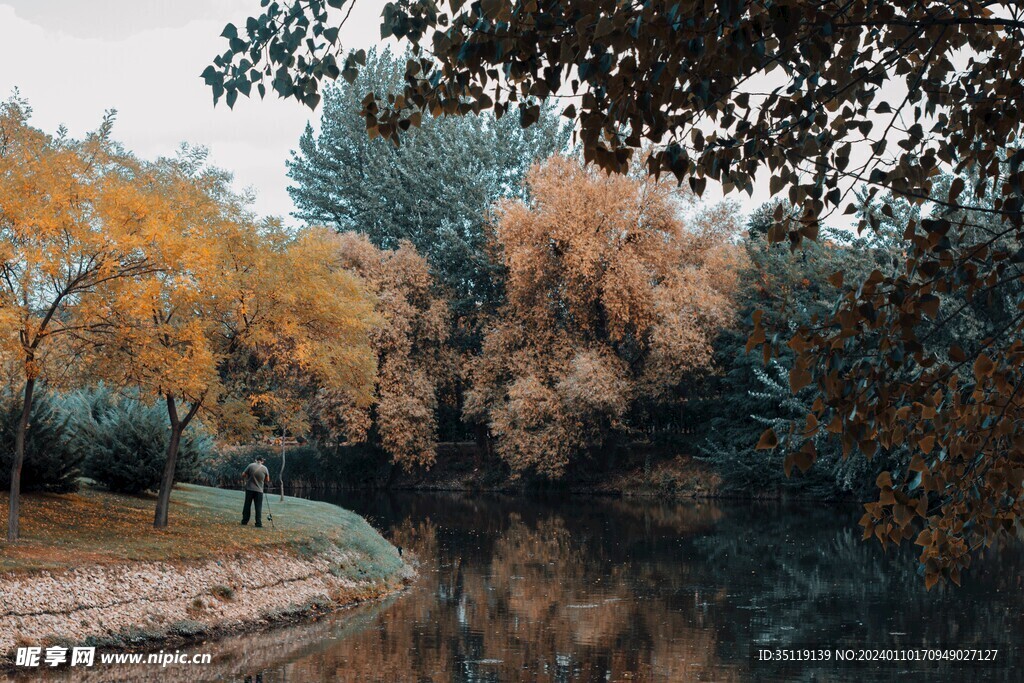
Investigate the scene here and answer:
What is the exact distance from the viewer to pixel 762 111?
4.86 meters

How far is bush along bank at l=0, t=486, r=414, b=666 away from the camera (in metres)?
12.9

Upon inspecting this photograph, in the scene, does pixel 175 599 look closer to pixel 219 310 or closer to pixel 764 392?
pixel 219 310

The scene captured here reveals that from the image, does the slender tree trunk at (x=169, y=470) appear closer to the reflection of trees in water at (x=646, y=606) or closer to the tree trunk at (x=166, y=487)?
the tree trunk at (x=166, y=487)

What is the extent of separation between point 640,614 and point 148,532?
26.6 ft

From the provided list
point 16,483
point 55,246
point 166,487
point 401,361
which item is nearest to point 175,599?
point 16,483

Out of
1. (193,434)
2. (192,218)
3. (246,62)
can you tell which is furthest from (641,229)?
(246,62)

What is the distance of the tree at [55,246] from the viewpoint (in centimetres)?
1532

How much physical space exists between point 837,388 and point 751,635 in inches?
470

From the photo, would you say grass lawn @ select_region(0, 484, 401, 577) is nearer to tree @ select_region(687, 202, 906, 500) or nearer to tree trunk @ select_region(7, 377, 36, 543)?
tree trunk @ select_region(7, 377, 36, 543)

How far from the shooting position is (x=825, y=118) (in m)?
4.96

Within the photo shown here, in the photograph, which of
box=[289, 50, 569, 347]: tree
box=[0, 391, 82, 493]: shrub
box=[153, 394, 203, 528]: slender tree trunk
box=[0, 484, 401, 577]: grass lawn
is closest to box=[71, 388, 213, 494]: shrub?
box=[0, 484, 401, 577]: grass lawn

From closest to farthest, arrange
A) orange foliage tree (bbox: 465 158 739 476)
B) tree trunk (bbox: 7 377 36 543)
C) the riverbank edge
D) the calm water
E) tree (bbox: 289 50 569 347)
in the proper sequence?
the riverbank edge < the calm water < tree trunk (bbox: 7 377 36 543) < orange foliage tree (bbox: 465 158 739 476) < tree (bbox: 289 50 569 347)

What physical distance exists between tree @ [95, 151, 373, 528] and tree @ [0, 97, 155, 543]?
0.44m

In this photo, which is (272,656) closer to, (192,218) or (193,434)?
(192,218)
